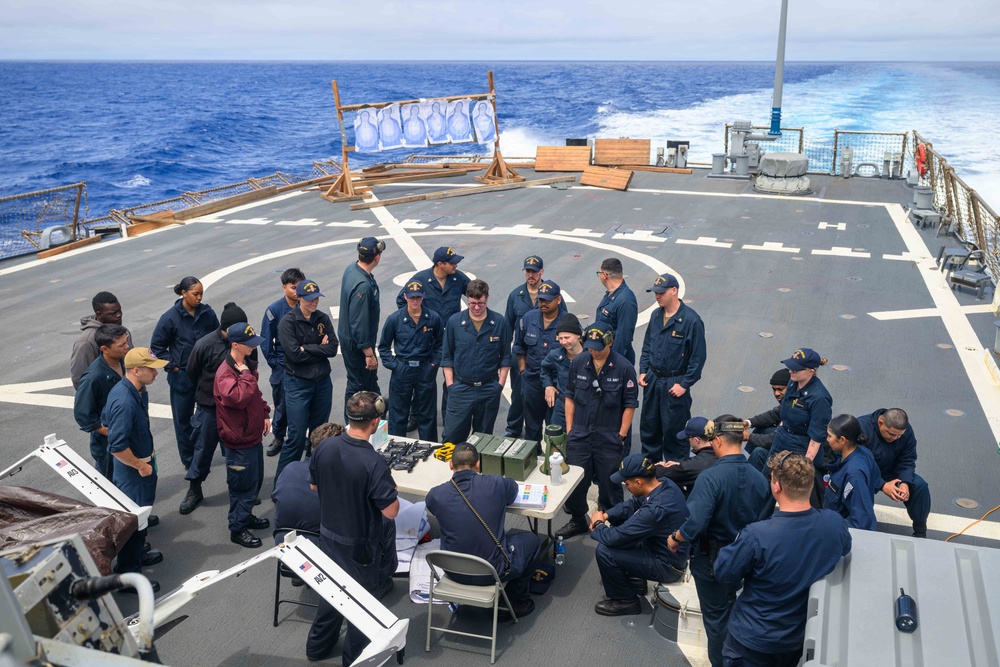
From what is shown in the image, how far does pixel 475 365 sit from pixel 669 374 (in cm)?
199

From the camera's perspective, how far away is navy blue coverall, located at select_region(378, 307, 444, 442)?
8.47 meters

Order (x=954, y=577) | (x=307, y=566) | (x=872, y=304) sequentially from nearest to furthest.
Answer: (x=954, y=577)
(x=307, y=566)
(x=872, y=304)

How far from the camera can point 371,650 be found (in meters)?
4.67

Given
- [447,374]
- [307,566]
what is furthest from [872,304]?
[307,566]

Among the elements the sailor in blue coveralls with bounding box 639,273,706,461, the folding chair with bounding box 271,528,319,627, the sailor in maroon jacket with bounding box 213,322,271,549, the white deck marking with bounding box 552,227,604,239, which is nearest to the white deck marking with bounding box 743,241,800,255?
the white deck marking with bounding box 552,227,604,239

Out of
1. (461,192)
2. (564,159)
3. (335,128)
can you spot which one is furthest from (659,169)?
(335,128)

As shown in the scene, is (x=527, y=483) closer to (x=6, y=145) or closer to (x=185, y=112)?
(x=6, y=145)

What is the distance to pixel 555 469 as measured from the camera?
658 cm

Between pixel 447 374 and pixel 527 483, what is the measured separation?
2.03 meters

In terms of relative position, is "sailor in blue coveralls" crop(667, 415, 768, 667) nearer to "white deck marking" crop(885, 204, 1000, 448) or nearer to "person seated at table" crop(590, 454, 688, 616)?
"person seated at table" crop(590, 454, 688, 616)

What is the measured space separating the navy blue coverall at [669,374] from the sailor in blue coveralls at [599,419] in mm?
1043

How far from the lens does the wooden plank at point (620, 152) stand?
25.7 m

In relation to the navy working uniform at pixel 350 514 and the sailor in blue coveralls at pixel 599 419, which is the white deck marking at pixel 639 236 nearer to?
the sailor in blue coveralls at pixel 599 419

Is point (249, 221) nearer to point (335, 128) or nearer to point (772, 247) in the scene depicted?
point (772, 247)
